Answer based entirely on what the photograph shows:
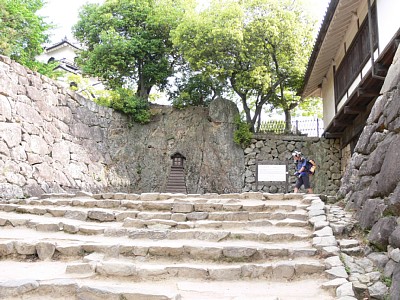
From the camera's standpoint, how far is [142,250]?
5.36 m

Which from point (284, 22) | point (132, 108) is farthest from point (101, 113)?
point (284, 22)

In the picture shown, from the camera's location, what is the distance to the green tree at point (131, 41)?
19328mm

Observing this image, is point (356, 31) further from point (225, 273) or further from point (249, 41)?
point (225, 273)

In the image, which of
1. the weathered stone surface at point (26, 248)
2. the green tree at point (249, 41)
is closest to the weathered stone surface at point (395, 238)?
the weathered stone surface at point (26, 248)

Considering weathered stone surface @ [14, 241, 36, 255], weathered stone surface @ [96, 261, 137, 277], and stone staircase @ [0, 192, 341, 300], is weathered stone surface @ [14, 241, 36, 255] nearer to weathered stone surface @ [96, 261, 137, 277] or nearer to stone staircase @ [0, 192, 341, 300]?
stone staircase @ [0, 192, 341, 300]

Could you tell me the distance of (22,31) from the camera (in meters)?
15.1

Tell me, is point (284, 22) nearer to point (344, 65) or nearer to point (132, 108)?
point (344, 65)

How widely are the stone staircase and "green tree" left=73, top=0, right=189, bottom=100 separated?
503 inches

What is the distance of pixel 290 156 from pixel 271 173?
5.81 m

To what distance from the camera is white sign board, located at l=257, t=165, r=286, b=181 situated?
41.4 ft

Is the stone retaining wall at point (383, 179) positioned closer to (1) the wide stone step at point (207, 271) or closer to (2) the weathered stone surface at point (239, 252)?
(1) the wide stone step at point (207, 271)

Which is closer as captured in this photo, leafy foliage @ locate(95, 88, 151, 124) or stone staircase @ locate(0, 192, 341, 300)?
stone staircase @ locate(0, 192, 341, 300)

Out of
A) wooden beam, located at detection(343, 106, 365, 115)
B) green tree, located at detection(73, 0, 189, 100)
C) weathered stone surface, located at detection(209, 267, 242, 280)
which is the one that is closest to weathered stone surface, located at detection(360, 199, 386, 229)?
weathered stone surface, located at detection(209, 267, 242, 280)

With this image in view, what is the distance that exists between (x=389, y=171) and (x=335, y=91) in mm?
10895
